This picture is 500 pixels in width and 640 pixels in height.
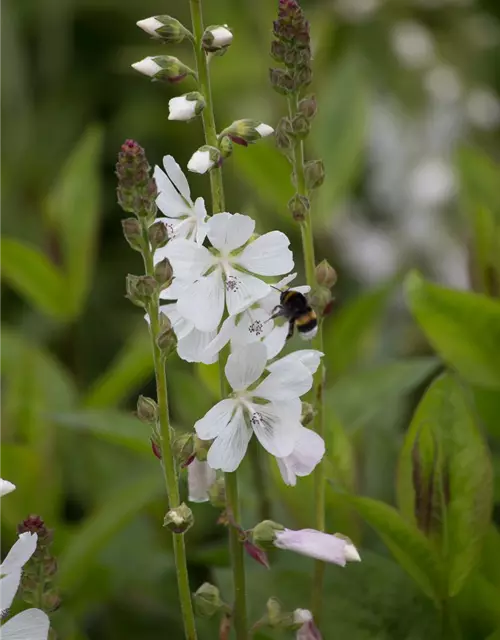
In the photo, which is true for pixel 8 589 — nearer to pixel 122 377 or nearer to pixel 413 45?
pixel 122 377

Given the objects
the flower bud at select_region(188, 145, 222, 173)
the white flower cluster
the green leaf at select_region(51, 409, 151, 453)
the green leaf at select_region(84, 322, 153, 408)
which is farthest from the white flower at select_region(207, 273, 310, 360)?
the green leaf at select_region(84, 322, 153, 408)

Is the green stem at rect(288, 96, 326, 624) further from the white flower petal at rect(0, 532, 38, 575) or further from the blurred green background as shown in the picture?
the white flower petal at rect(0, 532, 38, 575)

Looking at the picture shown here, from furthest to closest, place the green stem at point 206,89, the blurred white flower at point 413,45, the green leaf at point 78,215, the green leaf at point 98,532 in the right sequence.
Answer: the blurred white flower at point 413,45, the green leaf at point 78,215, the green leaf at point 98,532, the green stem at point 206,89

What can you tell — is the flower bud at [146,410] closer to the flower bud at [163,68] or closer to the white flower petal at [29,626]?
the white flower petal at [29,626]

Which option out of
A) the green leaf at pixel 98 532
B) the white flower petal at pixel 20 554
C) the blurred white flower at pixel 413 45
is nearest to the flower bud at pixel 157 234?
the white flower petal at pixel 20 554

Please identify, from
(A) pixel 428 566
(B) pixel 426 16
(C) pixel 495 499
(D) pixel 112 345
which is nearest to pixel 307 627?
(A) pixel 428 566

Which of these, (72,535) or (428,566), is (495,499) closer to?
(428,566)
